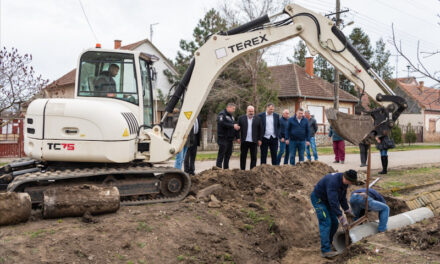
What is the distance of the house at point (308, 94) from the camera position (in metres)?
32.3

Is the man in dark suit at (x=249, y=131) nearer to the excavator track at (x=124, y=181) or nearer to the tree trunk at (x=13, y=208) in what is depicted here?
the excavator track at (x=124, y=181)

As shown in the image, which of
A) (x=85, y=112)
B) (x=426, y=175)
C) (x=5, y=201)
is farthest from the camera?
(x=426, y=175)

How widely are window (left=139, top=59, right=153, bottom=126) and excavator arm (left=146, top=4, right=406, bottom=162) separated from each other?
358mm

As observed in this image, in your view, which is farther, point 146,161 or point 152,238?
point 146,161

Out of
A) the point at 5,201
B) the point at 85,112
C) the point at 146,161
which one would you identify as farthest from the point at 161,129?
the point at 5,201

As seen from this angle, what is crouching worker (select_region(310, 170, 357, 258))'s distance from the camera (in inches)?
257

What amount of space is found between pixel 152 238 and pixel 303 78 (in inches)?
1209

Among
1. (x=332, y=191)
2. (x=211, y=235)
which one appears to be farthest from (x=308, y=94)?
(x=211, y=235)

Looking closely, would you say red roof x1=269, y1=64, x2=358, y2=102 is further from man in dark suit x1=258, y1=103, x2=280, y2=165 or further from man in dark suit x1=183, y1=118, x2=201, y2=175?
man in dark suit x1=183, y1=118, x2=201, y2=175

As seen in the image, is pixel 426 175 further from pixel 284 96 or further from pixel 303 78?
pixel 303 78

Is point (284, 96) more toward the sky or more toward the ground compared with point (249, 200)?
more toward the sky

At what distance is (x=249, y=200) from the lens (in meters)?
8.26

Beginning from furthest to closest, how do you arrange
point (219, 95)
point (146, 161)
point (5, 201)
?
1. point (219, 95)
2. point (146, 161)
3. point (5, 201)

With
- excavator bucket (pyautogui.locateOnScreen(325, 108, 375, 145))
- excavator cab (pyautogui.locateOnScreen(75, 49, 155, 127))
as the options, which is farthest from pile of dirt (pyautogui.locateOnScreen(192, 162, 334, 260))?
excavator cab (pyautogui.locateOnScreen(75, 49, 155, 127))
